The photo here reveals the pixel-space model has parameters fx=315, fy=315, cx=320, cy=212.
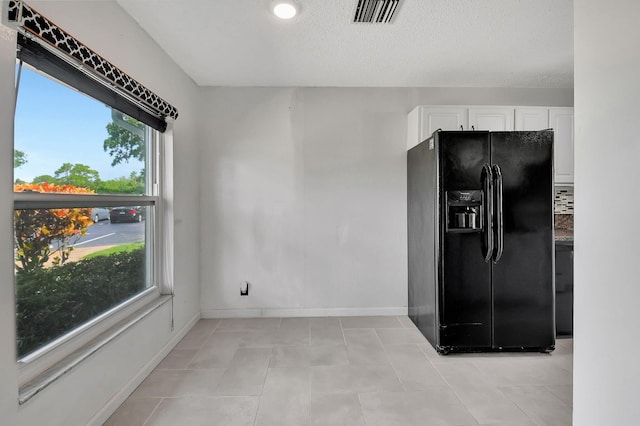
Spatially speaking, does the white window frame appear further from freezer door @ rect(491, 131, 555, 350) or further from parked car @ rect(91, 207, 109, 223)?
freezer door @ rect(491, 131, 555, 350)

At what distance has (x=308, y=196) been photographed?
3.53m

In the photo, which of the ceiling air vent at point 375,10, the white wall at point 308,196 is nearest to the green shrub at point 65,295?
the white wall at point 308,196

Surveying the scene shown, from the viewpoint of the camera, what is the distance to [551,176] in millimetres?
2609

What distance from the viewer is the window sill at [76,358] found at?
133 cm

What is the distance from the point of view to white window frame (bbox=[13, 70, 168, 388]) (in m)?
1.42

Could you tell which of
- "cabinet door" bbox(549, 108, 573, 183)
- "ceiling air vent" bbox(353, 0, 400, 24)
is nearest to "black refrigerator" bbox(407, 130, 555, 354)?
"cabinet door" bbox(549, 108, 573, 183)

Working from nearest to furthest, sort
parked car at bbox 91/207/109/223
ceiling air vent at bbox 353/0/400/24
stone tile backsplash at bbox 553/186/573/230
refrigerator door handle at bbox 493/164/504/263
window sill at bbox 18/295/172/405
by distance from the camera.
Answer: window sill at bbox 18/295/172/405
parked car at bbox 91/207/109/223
ceiling air vent at bbox 353/0/400/24
refrigerator door handle at bbox 493/164/504/263
stone tile backsplash at bbox 553/186/573/230

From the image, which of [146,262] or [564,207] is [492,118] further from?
[146,262]

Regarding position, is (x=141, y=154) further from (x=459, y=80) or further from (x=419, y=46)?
(x=459, y=80)

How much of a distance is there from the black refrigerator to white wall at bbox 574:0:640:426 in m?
1.32

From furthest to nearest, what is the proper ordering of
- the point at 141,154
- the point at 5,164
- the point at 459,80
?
the point at 459,80 < the point at 141,154 < the point at 5,164

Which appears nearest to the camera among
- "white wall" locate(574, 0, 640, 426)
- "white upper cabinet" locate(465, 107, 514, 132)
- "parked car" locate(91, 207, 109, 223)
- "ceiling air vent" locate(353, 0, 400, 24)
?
"white wall" locate(574, 0, 640, 426)

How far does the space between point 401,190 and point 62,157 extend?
2.95 metres

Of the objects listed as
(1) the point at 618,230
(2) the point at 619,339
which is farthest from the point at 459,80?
(2) the point at 619,339
